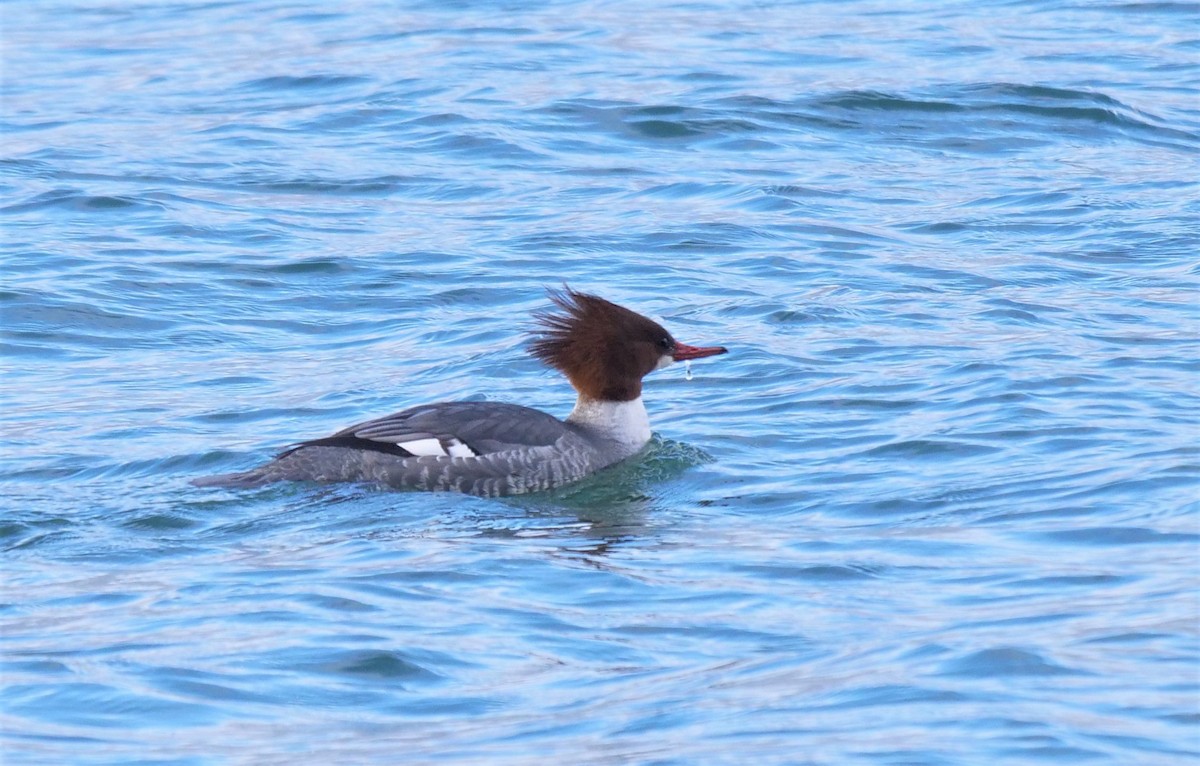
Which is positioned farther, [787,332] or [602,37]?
[602,37]

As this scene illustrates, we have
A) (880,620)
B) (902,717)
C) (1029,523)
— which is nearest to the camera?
(902,717)

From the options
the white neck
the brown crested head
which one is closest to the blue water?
the white neck

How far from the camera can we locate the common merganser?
9562 mm

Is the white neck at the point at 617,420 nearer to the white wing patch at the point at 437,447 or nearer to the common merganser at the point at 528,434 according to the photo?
the common merganser at the point at 528,434

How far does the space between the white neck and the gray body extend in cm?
18

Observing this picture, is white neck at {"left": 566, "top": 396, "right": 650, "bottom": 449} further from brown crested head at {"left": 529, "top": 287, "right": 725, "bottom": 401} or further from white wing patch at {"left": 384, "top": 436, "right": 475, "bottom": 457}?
white wing patch at {"left": 384, "top": 436, "right": 475, "bottom": 457}

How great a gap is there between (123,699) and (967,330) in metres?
6.79

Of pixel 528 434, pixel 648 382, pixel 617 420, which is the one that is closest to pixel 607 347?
pixel 617 420

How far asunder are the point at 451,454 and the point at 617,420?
1122 millimetres

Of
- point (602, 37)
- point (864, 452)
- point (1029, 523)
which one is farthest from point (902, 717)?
point (602, 37)

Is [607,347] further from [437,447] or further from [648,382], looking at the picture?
[648,382]

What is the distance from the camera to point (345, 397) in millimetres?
11188

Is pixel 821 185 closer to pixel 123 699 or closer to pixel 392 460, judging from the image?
pixel 392 460

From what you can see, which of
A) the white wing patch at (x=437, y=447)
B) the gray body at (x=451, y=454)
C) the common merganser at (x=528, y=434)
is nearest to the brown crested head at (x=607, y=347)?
the common merganser at (x=528, y=434)
